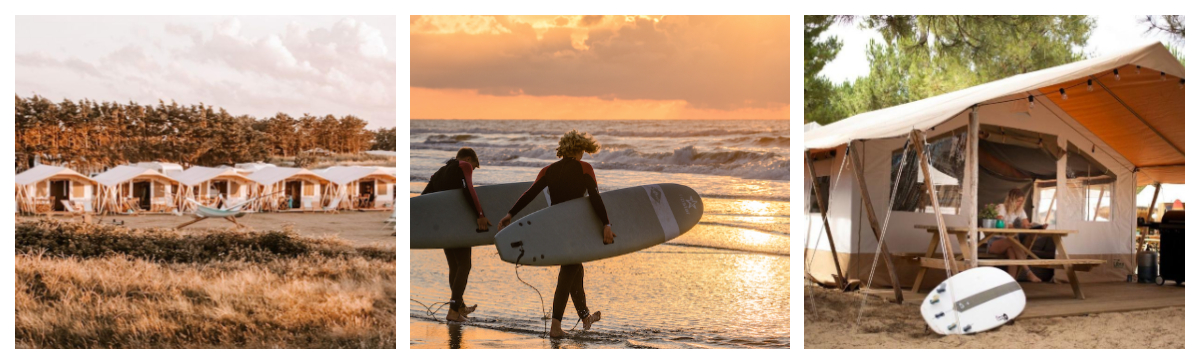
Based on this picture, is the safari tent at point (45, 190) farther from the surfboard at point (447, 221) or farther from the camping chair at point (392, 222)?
the surfboard at point (447, 221)

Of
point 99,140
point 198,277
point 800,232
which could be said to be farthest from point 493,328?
point 99,140

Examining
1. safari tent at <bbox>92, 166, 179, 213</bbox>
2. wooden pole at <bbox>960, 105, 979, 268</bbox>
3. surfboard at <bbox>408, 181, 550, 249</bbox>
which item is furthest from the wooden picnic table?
safari tent at <bbox>92, 166, 179, 213</bbox>

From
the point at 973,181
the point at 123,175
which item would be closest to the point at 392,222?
the point at 123,175

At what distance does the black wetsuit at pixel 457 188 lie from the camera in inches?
161

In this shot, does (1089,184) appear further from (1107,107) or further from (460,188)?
(460,188)

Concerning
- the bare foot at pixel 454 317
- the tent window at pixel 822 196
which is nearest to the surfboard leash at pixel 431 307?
the bare foot at pixel 454 317

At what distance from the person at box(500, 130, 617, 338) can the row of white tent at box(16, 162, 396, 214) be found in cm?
72

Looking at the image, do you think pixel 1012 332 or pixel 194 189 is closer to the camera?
pixel 194 189

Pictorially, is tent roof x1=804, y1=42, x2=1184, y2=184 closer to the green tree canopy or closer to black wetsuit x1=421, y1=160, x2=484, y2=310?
the green tree canopy

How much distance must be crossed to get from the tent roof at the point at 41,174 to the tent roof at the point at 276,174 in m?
0.83

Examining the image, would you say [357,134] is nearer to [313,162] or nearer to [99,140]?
[313,162]

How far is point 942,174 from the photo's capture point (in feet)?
17.6

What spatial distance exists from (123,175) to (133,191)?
0.09 m
